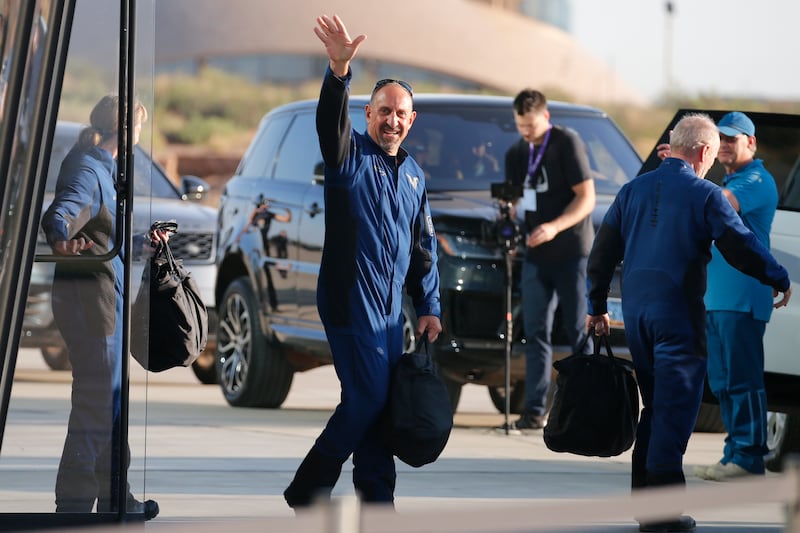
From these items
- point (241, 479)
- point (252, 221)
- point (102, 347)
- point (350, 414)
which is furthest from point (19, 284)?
point (252, 221)

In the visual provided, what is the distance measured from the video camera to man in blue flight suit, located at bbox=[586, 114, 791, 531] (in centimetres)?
282

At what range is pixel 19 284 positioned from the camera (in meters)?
6.57

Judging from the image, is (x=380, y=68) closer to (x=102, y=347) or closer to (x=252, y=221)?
(x=252, y=221)

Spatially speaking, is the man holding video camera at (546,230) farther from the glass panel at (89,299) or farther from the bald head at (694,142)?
the glass panel at (89,299)

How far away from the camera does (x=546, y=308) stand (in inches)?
437

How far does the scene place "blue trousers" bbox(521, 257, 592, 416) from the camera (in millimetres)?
11062

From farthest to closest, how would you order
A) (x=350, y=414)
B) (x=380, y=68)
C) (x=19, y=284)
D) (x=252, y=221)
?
1. (x=380, y=68)
2. (x=252, y=221)
3. (x=350, y=414)
4. (x=19, y=284)

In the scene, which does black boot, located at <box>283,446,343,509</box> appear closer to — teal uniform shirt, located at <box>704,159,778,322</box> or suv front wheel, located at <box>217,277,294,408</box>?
teal uniform shirt, located at <box>704,159,778,322</box>

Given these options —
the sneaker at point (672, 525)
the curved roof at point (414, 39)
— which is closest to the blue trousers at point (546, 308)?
the sneaker at point (672, 525)

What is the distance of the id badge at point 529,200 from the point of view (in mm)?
11344

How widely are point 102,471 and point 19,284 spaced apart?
2.54 feet

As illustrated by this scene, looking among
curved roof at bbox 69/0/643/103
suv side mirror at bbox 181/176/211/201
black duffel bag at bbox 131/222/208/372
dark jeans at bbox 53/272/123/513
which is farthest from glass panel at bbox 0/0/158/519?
curved roof at bbox 69/0/643/103

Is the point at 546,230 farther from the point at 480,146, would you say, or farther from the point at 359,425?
the point at 359,425

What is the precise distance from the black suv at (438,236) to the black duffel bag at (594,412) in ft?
8.90
